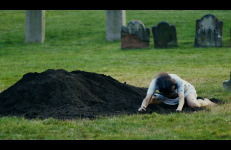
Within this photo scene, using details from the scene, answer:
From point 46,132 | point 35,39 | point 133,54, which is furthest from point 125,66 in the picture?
point 35,39

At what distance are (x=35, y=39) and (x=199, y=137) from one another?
65.6 ft

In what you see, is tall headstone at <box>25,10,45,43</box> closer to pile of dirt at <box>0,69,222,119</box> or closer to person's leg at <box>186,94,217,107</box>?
pile of dirt at <box>0,69,222,119</box>

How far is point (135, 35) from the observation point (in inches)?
739

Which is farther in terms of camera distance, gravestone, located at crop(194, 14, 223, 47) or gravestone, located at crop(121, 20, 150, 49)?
gravestone, located at crop(121, 20, 150, 49)

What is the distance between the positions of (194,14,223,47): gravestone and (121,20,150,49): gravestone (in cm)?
285

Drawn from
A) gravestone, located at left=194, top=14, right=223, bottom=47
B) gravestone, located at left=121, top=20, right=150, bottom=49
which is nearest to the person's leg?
gravestone, located at left=194, top=14, right=223, bottom=47

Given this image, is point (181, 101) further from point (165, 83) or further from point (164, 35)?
point (164, 35)

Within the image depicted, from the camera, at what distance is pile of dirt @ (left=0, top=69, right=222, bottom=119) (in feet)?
22.0

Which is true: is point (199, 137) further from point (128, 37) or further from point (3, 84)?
point (128, 37)

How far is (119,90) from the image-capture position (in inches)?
330

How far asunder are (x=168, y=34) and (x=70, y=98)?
39.2 ft

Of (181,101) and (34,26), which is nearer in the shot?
(181,101)

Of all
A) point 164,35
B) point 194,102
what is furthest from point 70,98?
point 164,35

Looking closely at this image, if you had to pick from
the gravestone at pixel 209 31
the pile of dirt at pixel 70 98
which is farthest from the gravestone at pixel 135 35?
the pile of dirt at pixel 70 98
